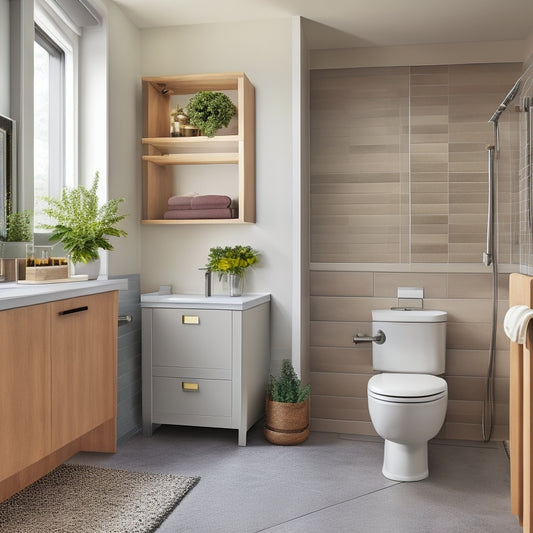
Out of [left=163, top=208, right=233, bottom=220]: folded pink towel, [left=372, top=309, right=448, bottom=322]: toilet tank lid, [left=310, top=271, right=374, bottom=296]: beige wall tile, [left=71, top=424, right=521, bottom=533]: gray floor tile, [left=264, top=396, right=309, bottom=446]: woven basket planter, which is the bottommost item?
[left=71, top=424, right=521, bottom=533]: gray floor tile

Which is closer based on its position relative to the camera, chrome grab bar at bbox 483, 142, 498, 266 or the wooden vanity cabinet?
the wooden vanity cabinet

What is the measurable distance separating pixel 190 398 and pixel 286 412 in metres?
0.52

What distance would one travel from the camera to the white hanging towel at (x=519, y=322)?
6.31ft

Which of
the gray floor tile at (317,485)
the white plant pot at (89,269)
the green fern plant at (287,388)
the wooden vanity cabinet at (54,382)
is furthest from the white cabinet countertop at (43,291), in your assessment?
the green fern plant at (287,388)

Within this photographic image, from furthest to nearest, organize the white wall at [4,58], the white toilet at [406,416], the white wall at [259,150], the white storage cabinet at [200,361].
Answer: the white wall at [259,150], the white storage cabinet at [200,361], the white toilet at [406,416], the white wall at [4,58]

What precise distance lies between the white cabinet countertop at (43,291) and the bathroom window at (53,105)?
538 mm

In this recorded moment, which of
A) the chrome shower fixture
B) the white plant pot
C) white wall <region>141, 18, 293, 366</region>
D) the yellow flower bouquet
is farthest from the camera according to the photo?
white wall <region>141, 18, 293, 366</region>

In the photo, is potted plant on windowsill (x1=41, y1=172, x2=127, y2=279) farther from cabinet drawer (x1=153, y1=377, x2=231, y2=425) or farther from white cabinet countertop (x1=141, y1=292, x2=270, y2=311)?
cabinet drawer (x1=153, y1=377, x2=231, y2=425)

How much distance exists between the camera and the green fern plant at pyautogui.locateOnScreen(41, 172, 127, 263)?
2.75 m

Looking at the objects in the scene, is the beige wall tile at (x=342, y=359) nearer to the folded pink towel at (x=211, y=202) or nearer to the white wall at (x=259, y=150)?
the white wall at (x=259, y=150)

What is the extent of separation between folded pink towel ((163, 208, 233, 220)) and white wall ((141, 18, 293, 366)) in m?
0.18

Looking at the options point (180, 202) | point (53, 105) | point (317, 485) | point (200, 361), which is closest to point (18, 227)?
point (53, 105)

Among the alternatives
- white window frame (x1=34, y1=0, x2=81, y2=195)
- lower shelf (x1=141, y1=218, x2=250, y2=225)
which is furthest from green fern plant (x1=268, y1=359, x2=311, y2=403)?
white window frame (x1=34, y1=0, x2=81, y2=195)

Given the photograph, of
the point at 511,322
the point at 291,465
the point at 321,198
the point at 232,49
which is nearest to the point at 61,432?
the point at 291,465
